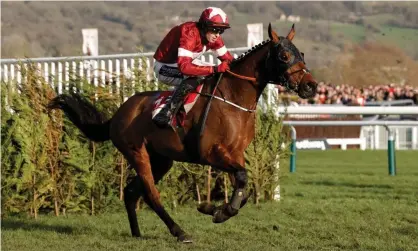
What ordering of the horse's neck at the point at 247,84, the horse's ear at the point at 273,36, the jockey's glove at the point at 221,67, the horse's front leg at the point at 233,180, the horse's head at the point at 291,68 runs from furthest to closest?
the jockey's glove at the point at 221,67, the horse's neck at the point at 247,84, the horse's ear at the point at 273,36, the horse's head at the point at 291,68, the horse's front leg at the point at 233,180

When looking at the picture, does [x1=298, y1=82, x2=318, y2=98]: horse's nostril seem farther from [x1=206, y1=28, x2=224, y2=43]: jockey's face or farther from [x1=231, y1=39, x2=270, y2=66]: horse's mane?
[x1=206, y1=28, x2=224, y2=43]: jockey's face

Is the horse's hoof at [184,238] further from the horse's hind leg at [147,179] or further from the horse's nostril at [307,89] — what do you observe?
the horse's nostril at [307,89]

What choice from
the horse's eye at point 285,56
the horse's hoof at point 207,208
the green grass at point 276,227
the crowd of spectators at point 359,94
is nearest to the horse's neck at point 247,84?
the horse's eye at point 285,56

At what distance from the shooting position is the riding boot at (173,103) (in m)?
7.48

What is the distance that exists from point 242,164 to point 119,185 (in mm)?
2777

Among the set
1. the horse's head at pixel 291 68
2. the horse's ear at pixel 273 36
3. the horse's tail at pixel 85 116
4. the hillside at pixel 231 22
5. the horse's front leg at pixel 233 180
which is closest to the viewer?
the horse's front leg at pixel 233 180

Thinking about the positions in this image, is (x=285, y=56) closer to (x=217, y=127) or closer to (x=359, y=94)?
(x=217, y=127)

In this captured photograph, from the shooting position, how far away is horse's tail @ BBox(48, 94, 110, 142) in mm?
8500

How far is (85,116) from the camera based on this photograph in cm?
855

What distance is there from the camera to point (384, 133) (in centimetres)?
2578

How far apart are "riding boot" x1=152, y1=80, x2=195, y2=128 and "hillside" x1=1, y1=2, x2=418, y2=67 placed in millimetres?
40691

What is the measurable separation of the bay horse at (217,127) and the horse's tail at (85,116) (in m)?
0.35

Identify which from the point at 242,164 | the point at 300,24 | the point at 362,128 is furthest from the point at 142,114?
the point at 300,24

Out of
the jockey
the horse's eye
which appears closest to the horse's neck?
the jockey
